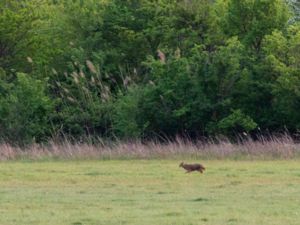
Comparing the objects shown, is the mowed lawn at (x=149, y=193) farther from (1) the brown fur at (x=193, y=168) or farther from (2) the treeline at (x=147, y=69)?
(2) the treeline at (x=147, y=69)

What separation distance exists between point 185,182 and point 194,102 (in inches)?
552

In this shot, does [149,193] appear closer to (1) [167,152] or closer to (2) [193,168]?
(2) [193,168]

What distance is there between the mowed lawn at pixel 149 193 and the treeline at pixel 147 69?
28.1 feet

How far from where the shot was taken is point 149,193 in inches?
651

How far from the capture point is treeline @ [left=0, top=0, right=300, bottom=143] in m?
33.0

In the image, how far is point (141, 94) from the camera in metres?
33.7

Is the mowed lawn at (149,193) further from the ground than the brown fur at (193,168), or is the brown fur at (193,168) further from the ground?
the mowed lawn at (149,193)

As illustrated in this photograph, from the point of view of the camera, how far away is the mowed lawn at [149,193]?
13.0 m

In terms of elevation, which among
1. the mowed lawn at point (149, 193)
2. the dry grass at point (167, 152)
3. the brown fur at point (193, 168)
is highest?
the mowed lawn at point (149, 193)

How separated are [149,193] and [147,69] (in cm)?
2084

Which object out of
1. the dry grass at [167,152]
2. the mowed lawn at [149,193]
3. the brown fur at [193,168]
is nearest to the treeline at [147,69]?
the dry grass at [167,152]

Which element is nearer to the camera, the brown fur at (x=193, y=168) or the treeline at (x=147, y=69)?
the brown fur at (x=193, y=168)

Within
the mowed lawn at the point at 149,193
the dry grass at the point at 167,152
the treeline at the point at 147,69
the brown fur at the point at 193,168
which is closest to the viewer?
the mowed lawn at the point at 149,193

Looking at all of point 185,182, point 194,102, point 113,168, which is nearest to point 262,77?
point 194,102
